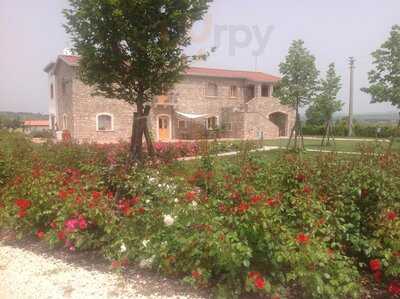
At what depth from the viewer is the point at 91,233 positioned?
4387 millimetres

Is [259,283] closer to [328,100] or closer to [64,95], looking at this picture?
[328,100]

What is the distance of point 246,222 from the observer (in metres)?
3.45

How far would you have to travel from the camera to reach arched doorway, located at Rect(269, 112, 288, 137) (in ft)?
115

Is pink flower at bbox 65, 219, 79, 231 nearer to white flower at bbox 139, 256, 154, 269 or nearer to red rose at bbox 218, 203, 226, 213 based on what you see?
white flower at bbox 139, 256, 154, 269

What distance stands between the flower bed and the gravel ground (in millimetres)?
161

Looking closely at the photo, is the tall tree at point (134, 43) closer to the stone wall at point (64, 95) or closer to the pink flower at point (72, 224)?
the pink flower at point (72, 224)

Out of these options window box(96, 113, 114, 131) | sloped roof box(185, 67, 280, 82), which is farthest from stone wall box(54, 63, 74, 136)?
sloped roof box(185, 67, 280, 82)

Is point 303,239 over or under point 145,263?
over

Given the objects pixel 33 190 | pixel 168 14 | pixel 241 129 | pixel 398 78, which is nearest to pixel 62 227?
pixel 33 190

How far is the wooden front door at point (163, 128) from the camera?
96.5 ft

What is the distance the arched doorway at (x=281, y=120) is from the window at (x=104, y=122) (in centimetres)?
1624

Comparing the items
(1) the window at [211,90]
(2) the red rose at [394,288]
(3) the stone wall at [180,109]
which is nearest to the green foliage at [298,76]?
(3) the stone wall at [180,109]

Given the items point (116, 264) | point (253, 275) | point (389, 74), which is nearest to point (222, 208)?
point (253, 275)

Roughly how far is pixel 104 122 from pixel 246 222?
Answer: 78.9ft
